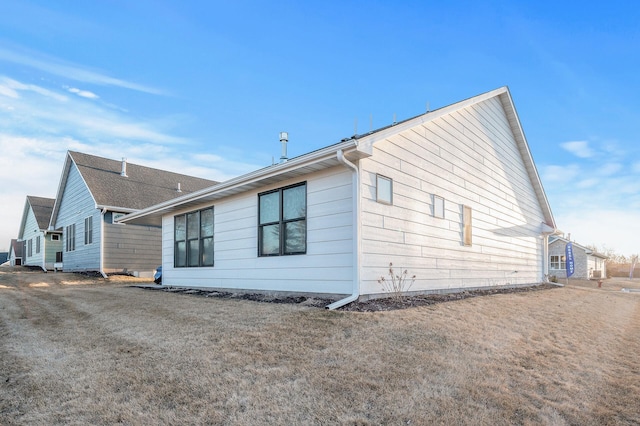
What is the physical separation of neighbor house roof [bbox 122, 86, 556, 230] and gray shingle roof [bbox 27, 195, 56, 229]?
577 inches

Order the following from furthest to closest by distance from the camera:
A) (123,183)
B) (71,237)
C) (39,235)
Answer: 1. (39,235)
2. (71,237)
3. (123,183)

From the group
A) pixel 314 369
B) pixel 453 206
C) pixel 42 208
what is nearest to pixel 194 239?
pixel 453 206

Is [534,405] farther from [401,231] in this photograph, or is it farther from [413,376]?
[401,231]

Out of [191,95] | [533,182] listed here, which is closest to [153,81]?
[191,95]

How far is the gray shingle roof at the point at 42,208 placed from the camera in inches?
999

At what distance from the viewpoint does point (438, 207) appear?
955 centimetres

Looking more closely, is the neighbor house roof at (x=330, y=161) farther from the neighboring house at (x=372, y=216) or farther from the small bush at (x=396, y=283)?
the small bush at (x=396, y=283)

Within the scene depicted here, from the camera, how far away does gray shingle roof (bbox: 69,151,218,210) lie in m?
18.5

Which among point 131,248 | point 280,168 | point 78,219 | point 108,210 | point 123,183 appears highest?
point 123,183

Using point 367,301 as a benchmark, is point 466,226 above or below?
above

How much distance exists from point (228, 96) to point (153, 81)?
234 centimetres

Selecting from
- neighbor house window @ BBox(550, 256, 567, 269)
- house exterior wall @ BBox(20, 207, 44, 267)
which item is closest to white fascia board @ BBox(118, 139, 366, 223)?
house exterior wall @ BBox(20, 207, 44, 267)

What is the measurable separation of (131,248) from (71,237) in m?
5.50

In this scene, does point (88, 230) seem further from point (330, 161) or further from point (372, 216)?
point (372, 216)
